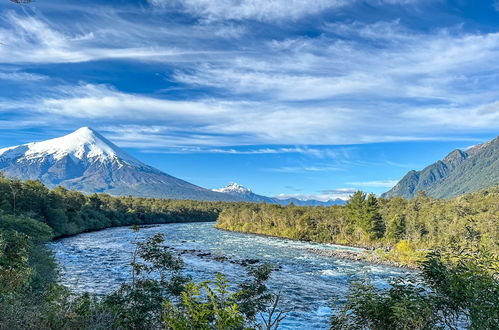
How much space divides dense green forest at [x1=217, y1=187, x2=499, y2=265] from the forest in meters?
0.25

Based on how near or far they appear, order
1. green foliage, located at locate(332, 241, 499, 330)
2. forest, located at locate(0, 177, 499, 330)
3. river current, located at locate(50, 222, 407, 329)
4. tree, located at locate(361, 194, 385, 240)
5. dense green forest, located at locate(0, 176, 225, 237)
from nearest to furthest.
Result: green foliage, located at locate(332, 241, 499, 330)
forest, located at locate(0, 177, 499, 330)
river current, located at locate(50, 222, 407, 329)
dense green forest, located at locate(0, 176, 225, 237)
tree, located at locate(361, 194, 385, 240)

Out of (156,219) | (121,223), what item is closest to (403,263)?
(121,223)

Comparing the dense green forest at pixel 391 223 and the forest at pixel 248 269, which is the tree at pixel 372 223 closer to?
the dense green forest at pixel 391 223

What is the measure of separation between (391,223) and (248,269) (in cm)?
6191

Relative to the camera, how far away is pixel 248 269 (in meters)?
14.0

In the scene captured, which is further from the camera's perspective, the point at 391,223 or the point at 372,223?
the point at 372,223

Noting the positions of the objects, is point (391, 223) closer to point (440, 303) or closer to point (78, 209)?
point (440, 303)

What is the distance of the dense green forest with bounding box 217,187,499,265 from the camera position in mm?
54800

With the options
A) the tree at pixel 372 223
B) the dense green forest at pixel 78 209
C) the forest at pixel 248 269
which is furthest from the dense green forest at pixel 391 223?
the dense green forest at pixel 78 209

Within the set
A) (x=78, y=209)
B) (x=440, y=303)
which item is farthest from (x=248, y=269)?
(x=78, y=209)

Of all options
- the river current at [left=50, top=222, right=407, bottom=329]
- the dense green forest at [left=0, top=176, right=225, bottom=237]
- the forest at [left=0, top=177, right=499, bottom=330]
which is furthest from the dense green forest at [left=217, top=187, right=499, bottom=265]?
the dense green forest at [left=0, top=176, right=225, bottom=237]

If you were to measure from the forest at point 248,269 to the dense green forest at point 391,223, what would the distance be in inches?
10.0

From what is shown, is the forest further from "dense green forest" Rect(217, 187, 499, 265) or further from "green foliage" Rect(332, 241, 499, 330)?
"dense green forest" Rect(217, 187, 499, 265)

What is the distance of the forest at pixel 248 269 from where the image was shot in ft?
25.6
